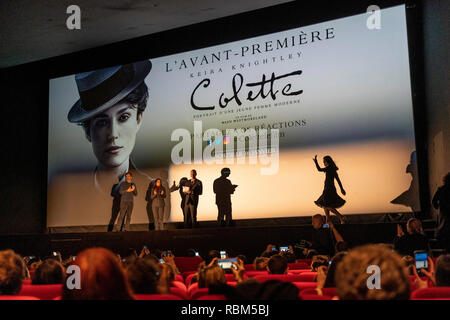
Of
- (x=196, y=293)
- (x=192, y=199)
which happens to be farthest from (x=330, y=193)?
(x=196, y=293)

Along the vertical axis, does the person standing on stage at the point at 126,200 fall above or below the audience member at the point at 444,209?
above

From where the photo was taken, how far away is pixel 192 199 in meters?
11.5

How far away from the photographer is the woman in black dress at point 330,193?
32.4 ft

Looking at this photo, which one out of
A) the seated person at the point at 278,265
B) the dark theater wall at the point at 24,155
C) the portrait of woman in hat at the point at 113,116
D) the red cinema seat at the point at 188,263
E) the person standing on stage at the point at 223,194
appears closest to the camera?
the seated person at the point at 278,265

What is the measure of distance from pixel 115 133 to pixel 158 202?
6.55 feet

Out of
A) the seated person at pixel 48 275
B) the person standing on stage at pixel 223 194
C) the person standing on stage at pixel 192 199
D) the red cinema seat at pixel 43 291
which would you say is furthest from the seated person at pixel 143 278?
the person standing on stage at pixel 192 199

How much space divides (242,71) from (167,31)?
7.40ft

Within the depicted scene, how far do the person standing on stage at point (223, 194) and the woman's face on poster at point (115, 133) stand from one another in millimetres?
2492

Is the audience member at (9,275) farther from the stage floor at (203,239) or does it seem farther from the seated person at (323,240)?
the stage floor at (203,239)

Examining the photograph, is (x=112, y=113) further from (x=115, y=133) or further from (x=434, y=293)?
(x=434, y=293)

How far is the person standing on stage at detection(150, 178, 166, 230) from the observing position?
1191cm

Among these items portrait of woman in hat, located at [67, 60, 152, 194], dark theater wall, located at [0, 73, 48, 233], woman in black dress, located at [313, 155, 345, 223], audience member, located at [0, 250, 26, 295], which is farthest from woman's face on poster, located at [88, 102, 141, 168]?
audience member, located at [0, 250, 26, 295]
